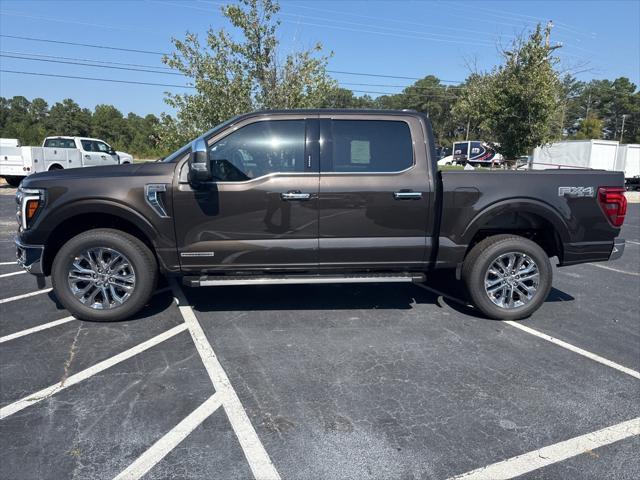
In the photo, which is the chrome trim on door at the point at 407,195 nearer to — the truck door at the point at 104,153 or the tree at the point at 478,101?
the tree at the point at 478,101

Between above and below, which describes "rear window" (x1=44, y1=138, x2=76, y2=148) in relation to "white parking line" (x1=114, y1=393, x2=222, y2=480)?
above

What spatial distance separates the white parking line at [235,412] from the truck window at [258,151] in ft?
4.93

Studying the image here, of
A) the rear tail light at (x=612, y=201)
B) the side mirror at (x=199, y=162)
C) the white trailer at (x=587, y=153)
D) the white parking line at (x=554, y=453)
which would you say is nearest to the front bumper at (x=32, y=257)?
the side mirror at (x=199, y=162)

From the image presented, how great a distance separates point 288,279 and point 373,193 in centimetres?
118

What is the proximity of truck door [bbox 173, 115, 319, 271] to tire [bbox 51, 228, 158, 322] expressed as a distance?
41 centimetres

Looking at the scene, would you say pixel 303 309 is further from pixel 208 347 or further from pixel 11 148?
pixel 11 148

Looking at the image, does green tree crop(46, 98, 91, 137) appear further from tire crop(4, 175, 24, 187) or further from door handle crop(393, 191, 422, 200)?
door handle crop(393, 191, 422, 200)

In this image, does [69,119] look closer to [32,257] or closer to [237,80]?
[237,80]

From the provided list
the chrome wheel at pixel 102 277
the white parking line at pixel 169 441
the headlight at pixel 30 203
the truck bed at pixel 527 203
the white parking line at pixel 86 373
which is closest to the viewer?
the white parking line at pixel 169 441

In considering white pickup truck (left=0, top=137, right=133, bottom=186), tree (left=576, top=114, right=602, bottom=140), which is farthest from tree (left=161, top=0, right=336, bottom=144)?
tree (left=576, top=114, right=602, bottom=140)

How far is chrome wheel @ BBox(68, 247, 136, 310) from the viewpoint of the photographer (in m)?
4.34

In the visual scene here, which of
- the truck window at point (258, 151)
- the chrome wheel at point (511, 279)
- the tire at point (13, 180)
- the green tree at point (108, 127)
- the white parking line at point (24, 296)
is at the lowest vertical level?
the white parking line at point (24, 296)

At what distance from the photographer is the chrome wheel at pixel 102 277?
4340 mm

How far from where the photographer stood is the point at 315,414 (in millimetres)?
2953
